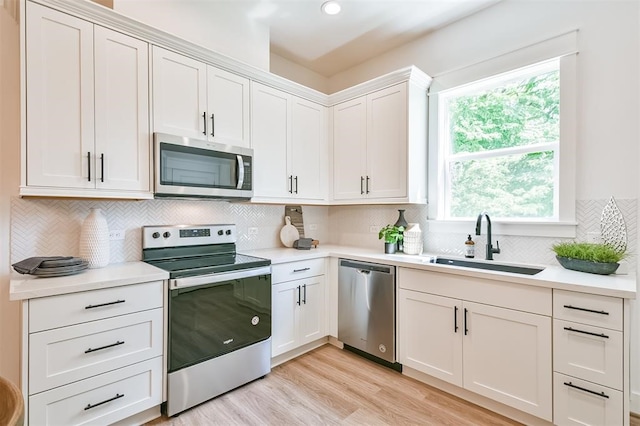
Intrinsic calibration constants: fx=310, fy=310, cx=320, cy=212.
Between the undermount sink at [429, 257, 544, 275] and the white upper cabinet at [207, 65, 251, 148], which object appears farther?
the white upper cabinet at [207, 65, 251, 148]

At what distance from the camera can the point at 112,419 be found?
1709mm

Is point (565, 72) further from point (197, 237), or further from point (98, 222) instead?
point (98, 222)

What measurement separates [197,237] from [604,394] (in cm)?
276

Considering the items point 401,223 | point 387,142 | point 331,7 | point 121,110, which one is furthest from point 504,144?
point 121,110

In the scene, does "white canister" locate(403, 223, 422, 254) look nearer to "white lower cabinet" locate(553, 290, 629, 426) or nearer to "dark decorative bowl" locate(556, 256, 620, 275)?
"dark decorative bowl" locate(556, 256, 620, 275)

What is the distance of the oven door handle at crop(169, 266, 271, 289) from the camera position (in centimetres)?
192

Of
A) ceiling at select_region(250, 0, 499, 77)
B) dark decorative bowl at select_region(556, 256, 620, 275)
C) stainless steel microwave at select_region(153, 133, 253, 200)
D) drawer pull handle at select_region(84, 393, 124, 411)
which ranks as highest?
ceiling at select_region(250, 0, 499, 77)

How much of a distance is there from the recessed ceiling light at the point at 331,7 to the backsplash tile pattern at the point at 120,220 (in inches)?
72.2

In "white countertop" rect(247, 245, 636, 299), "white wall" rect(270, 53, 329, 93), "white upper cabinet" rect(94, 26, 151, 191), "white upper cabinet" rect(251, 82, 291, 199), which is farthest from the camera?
"white wall" rect(270, 53, 329, 93)

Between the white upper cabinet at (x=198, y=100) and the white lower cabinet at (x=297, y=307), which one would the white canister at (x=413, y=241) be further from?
the white upper cabinet at (x=198, y=100)

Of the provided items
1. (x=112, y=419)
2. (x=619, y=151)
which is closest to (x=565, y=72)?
(x=619, y=151)

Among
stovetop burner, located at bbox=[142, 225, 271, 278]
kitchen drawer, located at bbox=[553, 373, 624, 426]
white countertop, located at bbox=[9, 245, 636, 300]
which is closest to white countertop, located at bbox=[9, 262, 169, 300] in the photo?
white countertop, located at bbox=[9, 245, 636, 300]

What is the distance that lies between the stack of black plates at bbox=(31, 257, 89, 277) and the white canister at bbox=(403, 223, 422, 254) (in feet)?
7.82

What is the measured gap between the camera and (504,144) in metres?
2.57
